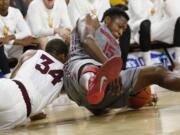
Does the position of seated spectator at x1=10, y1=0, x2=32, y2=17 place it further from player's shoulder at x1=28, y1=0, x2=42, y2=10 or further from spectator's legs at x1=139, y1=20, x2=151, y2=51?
spectator's legs at x1=139, y1=20, x2=151, y2=51

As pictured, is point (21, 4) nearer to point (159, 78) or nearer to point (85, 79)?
point (85, 79)

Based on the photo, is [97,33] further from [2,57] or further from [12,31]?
[12,31]

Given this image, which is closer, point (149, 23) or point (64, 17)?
point (149, 23)

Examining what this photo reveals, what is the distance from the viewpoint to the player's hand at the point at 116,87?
3.79 meters

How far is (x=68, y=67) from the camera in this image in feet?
13.2

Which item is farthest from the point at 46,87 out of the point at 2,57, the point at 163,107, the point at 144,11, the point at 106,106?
the point at 144,11

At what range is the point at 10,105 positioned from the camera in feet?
12.2

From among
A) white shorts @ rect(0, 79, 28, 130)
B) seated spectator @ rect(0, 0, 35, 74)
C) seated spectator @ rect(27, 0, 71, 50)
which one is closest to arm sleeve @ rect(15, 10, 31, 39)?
seated spectator @ rect(0, 0, 35, 74)

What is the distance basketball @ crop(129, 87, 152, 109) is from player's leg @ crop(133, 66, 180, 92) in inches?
10.4

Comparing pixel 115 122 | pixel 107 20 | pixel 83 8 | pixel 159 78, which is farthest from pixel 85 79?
pixel 83 8

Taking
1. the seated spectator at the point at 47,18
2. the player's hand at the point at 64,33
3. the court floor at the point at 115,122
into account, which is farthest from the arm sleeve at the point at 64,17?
the court floor at the point at 115,122

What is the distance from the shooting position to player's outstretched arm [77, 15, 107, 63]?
3.97 m

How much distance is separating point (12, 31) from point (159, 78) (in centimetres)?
354

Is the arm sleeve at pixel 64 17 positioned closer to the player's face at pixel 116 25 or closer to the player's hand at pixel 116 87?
the player's face at pixel 116 25
